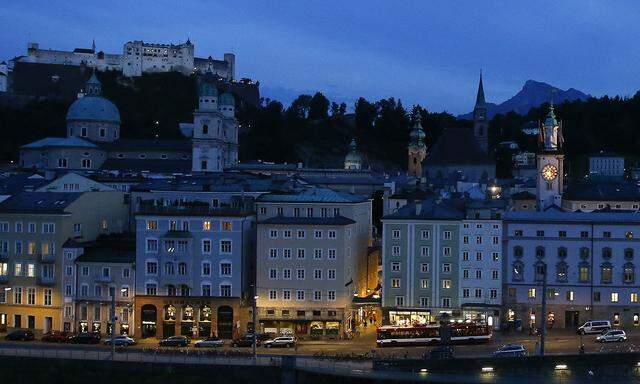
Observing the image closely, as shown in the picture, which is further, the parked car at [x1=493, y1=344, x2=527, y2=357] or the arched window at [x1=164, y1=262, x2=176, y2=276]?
the arched window at [x1=164, y1=262, x2=176, y2=276]

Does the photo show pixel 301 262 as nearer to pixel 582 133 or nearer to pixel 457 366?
pixel 457 366

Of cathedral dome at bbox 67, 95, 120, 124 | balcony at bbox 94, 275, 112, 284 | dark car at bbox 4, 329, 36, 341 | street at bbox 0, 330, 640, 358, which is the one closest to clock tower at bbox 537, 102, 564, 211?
street at bbox 0, 330, 640, 358

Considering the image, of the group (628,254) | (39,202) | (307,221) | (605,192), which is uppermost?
(605,192)

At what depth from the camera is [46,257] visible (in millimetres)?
62000

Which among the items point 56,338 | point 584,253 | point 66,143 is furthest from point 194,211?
point 66,143

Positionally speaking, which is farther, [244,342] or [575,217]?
[575,217]

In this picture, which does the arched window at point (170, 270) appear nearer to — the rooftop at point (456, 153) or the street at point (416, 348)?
the street at point (416, 348)

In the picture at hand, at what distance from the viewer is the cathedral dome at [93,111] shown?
113562 millimetres

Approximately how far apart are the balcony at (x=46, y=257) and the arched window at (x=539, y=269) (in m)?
26.3

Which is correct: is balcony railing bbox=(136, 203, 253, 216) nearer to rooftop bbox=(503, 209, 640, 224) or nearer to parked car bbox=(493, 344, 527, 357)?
rooftop bbox=(503, 209, 640, 224)

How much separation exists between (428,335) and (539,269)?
8803 millimetres

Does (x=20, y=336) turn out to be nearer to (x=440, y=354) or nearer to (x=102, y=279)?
(x=102, y=279)

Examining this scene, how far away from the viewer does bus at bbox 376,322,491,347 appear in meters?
55.2

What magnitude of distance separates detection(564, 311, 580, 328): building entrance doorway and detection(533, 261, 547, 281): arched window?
2359 mm
